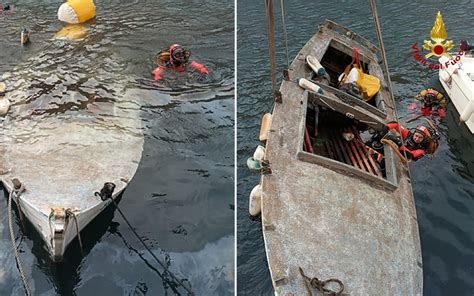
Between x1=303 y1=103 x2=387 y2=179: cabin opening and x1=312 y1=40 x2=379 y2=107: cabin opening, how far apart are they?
155 cm

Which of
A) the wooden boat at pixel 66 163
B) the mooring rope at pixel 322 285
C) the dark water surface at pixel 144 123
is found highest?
the mooring rope at pixel 322 285

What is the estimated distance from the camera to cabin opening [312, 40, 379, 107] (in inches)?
544

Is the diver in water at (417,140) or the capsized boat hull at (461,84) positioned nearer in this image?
the diver in water at (417,140)

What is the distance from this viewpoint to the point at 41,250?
955 centimetres

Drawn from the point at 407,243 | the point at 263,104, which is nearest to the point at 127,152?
the point at 263,104

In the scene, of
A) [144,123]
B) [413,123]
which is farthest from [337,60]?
[144,123]

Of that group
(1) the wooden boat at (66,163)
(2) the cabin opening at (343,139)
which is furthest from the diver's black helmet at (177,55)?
(2) the cabin opening at (343,139)

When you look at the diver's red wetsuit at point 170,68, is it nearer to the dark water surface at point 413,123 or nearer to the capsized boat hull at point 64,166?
the dark water surface at point 413,123

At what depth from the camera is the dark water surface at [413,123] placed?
31.4 feet

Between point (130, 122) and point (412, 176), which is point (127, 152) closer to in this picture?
point (130, 122)

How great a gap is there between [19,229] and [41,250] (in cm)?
87

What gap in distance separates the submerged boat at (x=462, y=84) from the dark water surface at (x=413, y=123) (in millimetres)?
378

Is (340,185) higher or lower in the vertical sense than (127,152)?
higher

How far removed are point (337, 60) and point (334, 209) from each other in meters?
7.23
